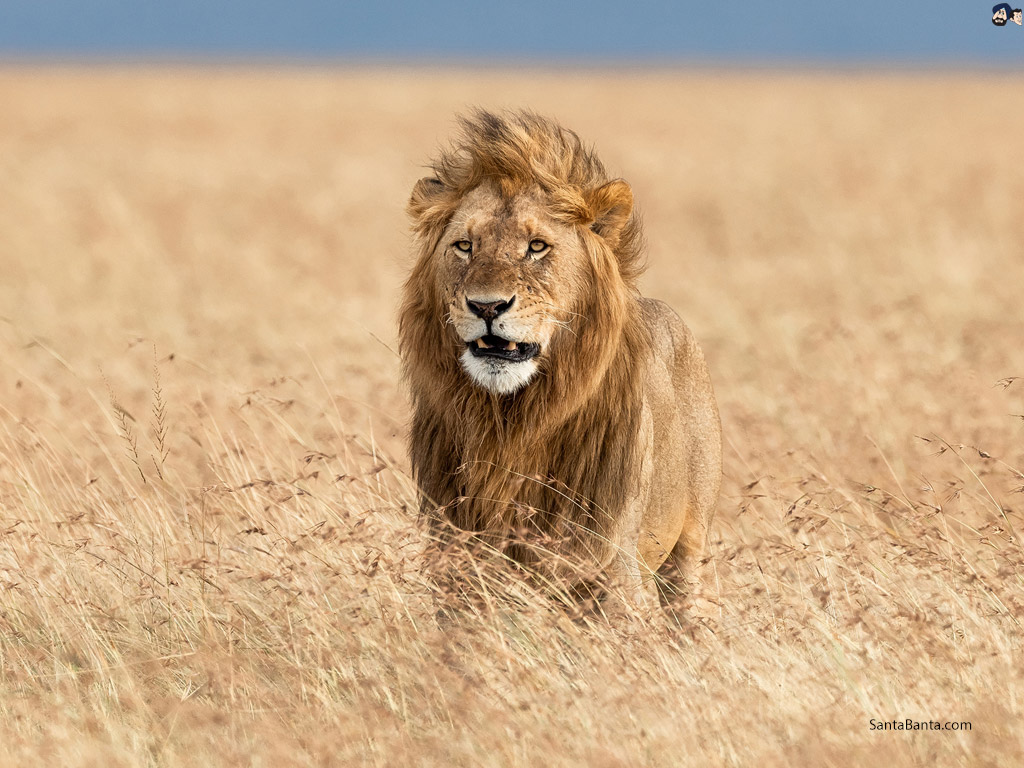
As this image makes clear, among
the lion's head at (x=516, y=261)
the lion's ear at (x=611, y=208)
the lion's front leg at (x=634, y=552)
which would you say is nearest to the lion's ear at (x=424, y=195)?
the lion's head at (x=516, y=261)

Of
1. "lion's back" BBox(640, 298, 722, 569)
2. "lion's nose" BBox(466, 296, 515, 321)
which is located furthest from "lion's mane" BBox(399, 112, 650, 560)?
"lion's back" BBox(640, 298, 722, 569)

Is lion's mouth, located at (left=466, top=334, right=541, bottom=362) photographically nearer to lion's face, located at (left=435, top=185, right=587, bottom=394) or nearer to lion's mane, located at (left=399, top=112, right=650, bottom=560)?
lion's face, located at (left=435, top=185, right=587, bottom=394)

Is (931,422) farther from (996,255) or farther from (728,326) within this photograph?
(996,255)

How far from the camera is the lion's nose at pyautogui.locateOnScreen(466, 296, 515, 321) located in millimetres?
4875

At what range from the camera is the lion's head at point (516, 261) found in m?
4.98

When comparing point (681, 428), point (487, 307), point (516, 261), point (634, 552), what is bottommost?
point (634, 552)

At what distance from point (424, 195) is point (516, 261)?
73 centimetres

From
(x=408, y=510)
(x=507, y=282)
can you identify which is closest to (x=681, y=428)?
(x=408, y=510)

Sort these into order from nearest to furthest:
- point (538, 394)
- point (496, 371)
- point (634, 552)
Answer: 1. point (496, 371)
2. point (538, 394)
3. point (634, 552)

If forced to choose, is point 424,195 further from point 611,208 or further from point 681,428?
point 681,428

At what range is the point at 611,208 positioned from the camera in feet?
18.1

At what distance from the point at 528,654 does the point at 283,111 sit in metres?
39.5

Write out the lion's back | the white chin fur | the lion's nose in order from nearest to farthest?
1. the lion's nose
2. the white chin fur
3. the lion's back

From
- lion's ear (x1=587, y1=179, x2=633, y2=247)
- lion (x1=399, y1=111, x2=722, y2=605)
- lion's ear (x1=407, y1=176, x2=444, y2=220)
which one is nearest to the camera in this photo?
lion (x1=399, y1=111, x2=722, y2=605)
